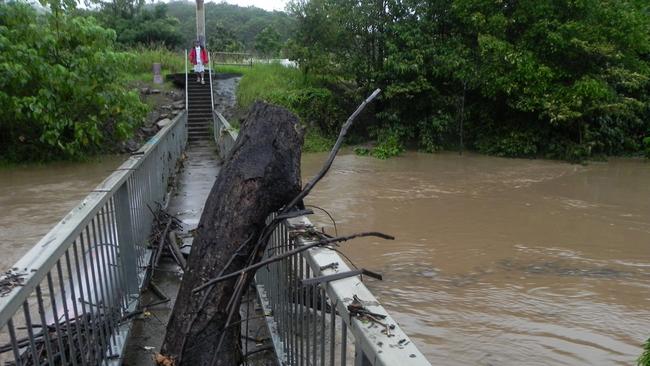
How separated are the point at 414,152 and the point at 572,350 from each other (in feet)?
47.4

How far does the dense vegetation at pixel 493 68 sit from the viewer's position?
1684 centimetres

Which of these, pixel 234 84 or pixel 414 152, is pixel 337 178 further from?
pixel 234 84

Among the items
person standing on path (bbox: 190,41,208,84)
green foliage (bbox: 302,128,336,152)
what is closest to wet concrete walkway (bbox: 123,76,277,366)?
green foliage (bbox: 302,128,336,152)

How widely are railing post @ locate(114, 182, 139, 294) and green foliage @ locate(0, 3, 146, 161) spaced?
1045 cm

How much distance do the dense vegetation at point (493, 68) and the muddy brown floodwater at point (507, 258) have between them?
3.42 metres

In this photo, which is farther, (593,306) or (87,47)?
(87,47)

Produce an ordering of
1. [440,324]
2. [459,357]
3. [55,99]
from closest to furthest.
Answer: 1. [459,357]
2. [440,324]
3. [55,99]

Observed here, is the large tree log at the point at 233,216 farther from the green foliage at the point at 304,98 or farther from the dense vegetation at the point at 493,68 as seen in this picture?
the green foliage at the point at 304,98

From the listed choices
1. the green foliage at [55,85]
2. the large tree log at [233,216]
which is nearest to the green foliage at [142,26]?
the green foliage at [55,85]

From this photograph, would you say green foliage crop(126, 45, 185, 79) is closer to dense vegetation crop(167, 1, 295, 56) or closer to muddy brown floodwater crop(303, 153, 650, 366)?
muddy brown floodwater crop(303, 153, 650, 366)

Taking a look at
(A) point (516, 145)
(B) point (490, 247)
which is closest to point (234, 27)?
(A) point (516, 145)

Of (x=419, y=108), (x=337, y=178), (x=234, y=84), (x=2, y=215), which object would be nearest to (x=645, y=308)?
(x=337, y=178)

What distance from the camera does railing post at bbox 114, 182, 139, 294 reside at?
11.0 ft

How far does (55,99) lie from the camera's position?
42.5 ft
